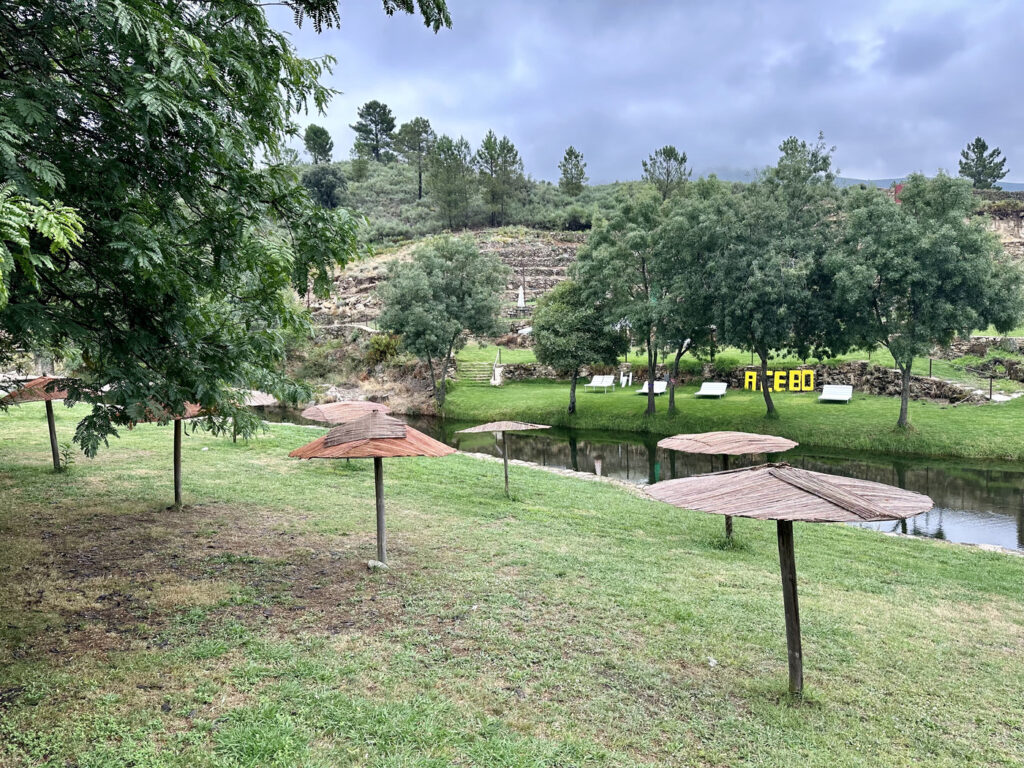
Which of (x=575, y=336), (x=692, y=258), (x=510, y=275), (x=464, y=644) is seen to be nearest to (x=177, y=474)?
(x=464, y=644)

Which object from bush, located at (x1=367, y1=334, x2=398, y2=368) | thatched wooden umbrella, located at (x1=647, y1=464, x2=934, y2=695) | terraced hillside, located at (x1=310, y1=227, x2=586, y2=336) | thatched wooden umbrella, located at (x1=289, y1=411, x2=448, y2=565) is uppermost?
terraced hillside, located at (x1=310, y1=227, x2=586, y2=336)

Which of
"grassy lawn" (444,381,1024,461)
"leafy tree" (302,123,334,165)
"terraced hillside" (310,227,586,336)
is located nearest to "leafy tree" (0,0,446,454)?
"grassy lawn" (444,381,1024,461)

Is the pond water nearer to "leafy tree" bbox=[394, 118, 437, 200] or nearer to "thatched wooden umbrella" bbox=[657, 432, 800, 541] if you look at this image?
"thatched wooden umbrella" bbox=[657, 432, 800, 541]

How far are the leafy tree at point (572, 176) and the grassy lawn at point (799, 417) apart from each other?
43.9 metres

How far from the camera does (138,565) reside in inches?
282

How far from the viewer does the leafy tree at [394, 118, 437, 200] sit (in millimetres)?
70688

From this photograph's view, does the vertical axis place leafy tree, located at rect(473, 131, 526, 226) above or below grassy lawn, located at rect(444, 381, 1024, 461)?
above

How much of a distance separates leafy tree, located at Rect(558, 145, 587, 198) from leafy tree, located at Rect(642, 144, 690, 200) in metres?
14.0

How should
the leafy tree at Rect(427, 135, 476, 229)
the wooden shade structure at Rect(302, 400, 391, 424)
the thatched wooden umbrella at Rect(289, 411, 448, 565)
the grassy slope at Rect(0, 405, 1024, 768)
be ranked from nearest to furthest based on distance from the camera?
the grassy slope at Rect(0, 405, 1024, 768)
the thatched wooden umbrella at Rect(289, 411, 448, 565)
the wooden shade structure at Rect(302, 400, 391, 424)
the leafy tree at Rect(427, 135, 476, 229)

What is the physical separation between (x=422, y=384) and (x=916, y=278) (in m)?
→ 24.9

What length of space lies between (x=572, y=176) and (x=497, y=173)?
426 inches

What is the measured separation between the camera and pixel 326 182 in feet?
207

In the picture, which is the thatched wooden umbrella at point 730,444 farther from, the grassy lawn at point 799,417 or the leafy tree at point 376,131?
the leafy tree at point 376,131

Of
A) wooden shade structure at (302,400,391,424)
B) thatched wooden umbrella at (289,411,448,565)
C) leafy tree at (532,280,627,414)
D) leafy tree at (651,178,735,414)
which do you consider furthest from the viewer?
leafy tree at (532,280,627,414)
